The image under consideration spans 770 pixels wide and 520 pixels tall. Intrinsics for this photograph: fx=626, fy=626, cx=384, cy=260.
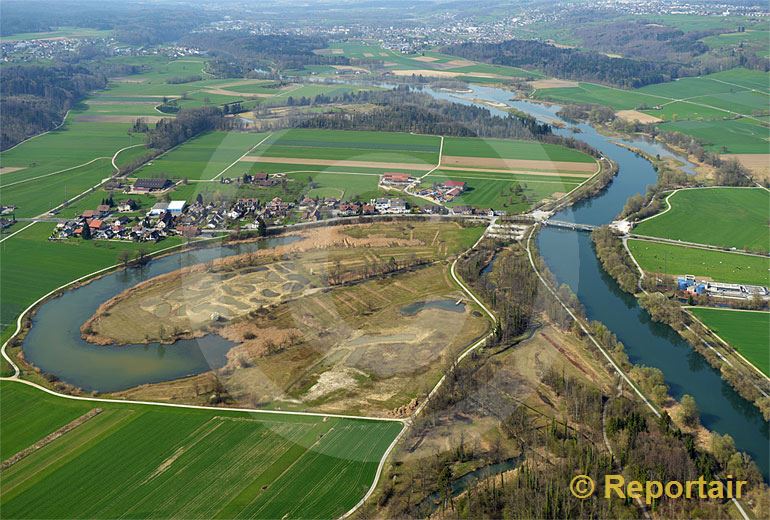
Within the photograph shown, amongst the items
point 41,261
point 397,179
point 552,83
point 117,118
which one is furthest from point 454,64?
point 41,261

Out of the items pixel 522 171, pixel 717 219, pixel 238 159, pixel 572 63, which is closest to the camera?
pixel 717 219

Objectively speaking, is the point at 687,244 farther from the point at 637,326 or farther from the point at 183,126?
the point at 183,126

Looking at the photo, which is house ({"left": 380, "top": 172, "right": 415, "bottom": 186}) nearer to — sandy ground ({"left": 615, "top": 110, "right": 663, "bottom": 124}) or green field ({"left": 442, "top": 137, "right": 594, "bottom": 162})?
green field ({"left": 442, "top": 137, "right": 594, "bottom": 162})

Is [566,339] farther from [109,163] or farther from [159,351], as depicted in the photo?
[109,163]

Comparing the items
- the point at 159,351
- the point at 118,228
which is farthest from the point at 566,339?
the point at 118,228

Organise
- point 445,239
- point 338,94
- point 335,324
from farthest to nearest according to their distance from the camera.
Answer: point 338,94 → point 445,239 → point 335,324

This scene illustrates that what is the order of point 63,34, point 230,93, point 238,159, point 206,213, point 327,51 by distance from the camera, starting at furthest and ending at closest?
point 63,34 → point 327,51 → point 230,93 → point 238,159 → point 206,213

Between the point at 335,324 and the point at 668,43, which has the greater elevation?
the point at 668,43
